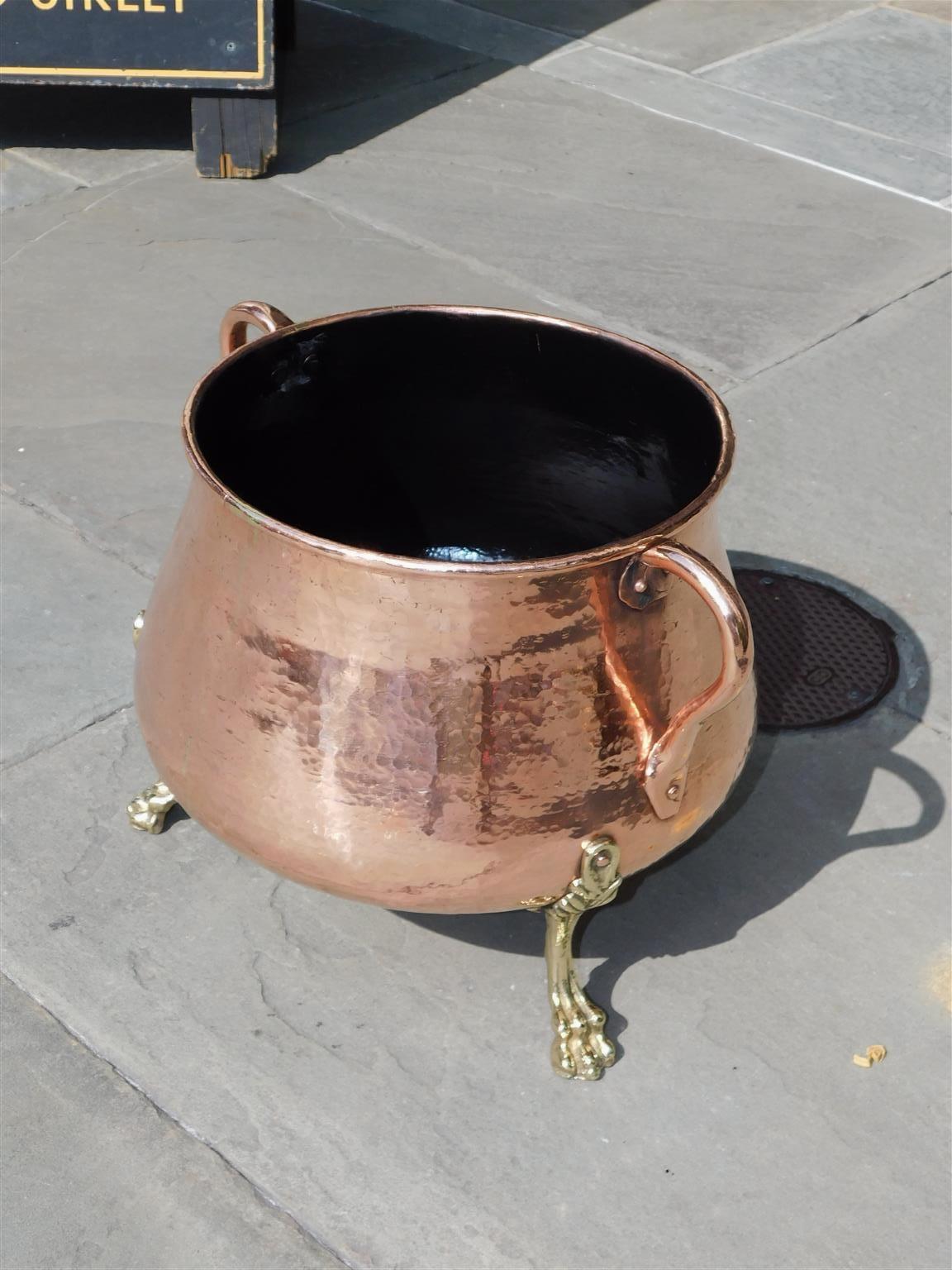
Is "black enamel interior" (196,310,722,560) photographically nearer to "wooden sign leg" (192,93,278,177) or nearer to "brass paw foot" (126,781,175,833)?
"brass paw foot" (126,781,175,833)

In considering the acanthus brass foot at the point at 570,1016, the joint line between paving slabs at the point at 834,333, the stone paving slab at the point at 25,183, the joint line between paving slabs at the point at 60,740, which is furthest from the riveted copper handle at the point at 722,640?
the stone paving slab at the point at 25,183

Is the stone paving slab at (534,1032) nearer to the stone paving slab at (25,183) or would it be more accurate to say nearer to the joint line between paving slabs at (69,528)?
the joint line between paving slabs at (69,528)

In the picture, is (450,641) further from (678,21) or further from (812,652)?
(678,21)

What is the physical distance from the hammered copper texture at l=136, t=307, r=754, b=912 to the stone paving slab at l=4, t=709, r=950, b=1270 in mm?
370

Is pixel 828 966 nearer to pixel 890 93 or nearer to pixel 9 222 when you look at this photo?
pixel 9 222

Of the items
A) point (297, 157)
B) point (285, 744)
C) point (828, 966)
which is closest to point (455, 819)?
point (285, 744)

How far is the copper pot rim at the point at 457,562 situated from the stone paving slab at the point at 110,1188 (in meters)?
0.90

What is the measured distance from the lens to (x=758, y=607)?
305 cm

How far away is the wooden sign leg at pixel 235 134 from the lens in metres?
4.57

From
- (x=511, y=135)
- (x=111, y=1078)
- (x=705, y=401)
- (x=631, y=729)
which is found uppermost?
(x=705, y=401)

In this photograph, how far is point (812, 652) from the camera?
2941 mm

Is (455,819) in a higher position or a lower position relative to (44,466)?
higher

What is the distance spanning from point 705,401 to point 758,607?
3.68ft

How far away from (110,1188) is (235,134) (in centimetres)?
357
